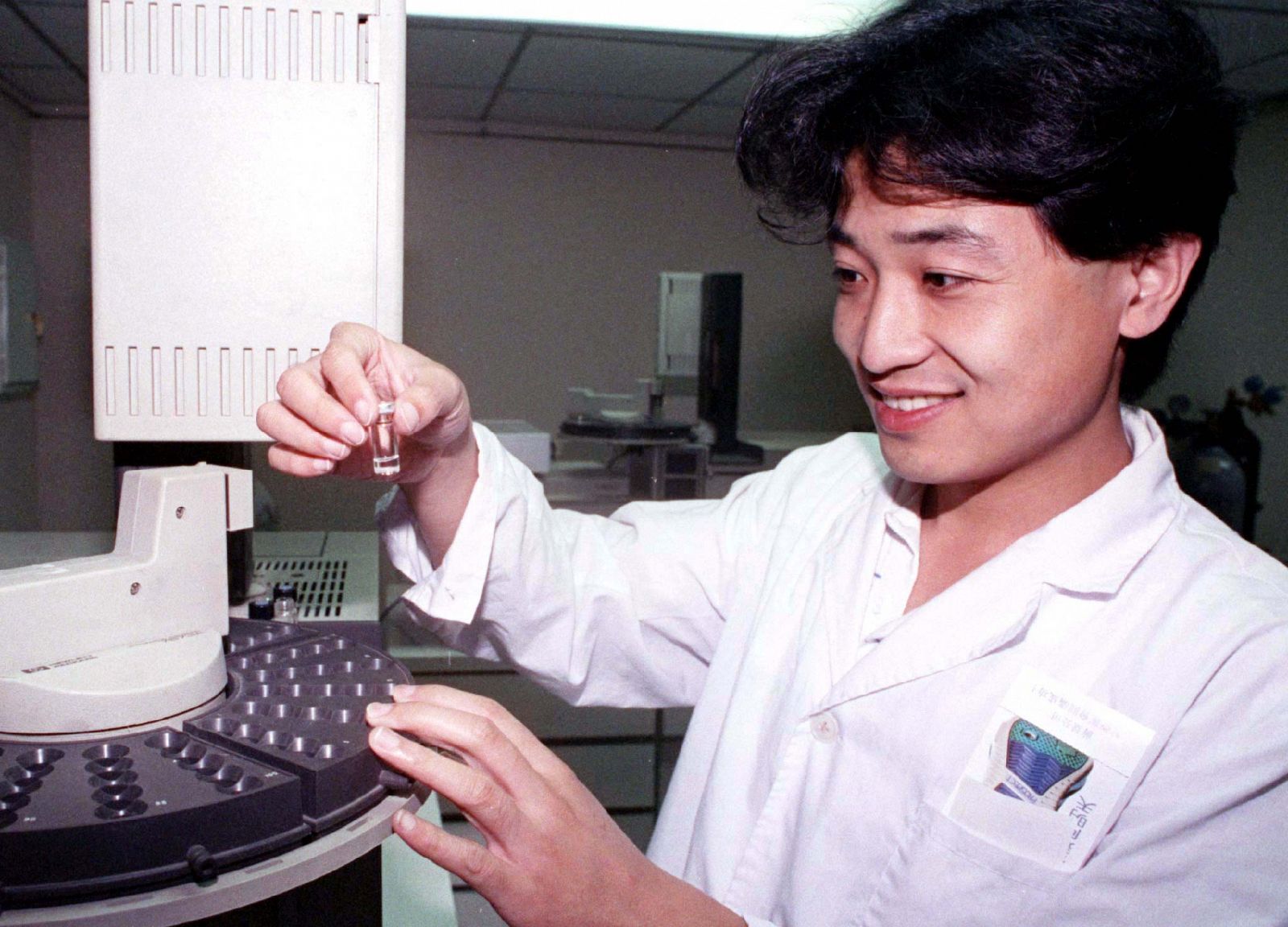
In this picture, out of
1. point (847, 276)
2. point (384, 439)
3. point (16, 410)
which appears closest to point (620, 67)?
point (16, 410)

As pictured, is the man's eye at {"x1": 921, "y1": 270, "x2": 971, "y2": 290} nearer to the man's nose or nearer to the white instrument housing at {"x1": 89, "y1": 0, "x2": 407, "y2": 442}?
the man's nose

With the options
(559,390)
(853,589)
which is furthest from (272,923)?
(559,390)

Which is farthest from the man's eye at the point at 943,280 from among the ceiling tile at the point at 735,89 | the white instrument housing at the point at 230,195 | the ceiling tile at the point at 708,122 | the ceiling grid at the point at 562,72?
the ceiling tile at the point at 708,122

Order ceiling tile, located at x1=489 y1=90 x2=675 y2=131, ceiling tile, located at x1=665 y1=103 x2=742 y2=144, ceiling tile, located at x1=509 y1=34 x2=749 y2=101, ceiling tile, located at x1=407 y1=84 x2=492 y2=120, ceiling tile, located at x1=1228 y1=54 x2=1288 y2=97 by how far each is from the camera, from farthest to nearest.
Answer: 1. ceiling tile, located at x1=665 y1=103 x2=742 y2=144
2. ceiling tile, located at x1=489 y1=90 x2=675 y2=131
3. ceiling tile, located at x1=407 y1=84 x2=492 y2=120
4. ceiling tile, located at x1=1228 y1=54 x2=1288 y2=97
5. ceiling tile, located at x1=509 y1=34 x2=749 y2=101

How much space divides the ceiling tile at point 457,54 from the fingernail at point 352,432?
2.35 metres

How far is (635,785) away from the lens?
248 centimetres

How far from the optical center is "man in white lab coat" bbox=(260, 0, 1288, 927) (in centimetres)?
70

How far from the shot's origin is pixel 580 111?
3.99m

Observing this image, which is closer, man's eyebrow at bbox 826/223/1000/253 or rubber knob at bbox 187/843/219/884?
rubber knob at bbox 187/843/219/884

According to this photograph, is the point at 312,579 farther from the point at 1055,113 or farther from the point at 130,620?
the point at 1055,113

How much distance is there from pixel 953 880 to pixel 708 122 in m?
3.80

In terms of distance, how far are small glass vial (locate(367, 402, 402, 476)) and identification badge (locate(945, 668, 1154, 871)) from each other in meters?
0.52

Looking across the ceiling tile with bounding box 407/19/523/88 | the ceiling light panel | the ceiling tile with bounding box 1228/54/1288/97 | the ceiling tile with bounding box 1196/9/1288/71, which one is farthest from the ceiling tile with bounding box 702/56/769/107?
the ceiling light panel

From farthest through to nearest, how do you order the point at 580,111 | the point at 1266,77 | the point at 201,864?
the point at 580,111, the point at 1266,77, the point at 201,864
